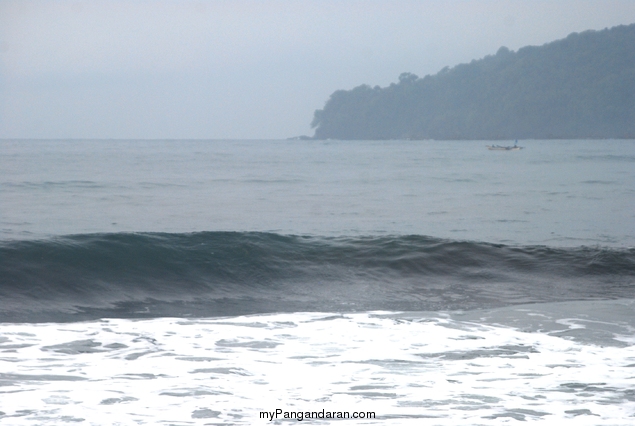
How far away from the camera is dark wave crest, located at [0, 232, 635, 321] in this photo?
31.8ft

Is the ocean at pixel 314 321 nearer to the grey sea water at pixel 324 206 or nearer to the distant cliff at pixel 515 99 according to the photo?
the grey sea water at pixel 324 206

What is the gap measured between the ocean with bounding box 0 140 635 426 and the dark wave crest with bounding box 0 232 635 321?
0.17ft

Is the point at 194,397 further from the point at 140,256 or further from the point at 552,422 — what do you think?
the point at 140,256

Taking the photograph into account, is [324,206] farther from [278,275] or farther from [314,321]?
[314,321]

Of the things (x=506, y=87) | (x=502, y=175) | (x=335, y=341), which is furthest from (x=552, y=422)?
(x=506, y=87)

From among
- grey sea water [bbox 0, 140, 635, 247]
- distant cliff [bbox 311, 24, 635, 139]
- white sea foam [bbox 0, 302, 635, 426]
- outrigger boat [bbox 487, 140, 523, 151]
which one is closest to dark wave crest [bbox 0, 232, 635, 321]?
white sea foam [bbox 0, 302, 635, 426]

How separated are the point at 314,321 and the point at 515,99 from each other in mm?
169560

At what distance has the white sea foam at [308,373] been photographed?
5094mm

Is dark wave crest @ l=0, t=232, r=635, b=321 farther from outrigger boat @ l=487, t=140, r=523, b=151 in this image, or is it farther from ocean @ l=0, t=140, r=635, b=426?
outrigger boat @ l=487, t=140, r=523, b=151

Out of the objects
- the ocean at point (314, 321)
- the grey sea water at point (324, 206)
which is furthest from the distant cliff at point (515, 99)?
the ocean at point (314, 321)

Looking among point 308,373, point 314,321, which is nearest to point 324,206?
point 314,321

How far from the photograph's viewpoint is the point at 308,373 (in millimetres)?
6113

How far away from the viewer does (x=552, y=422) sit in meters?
4.91

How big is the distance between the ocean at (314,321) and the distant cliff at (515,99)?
15092 cm
